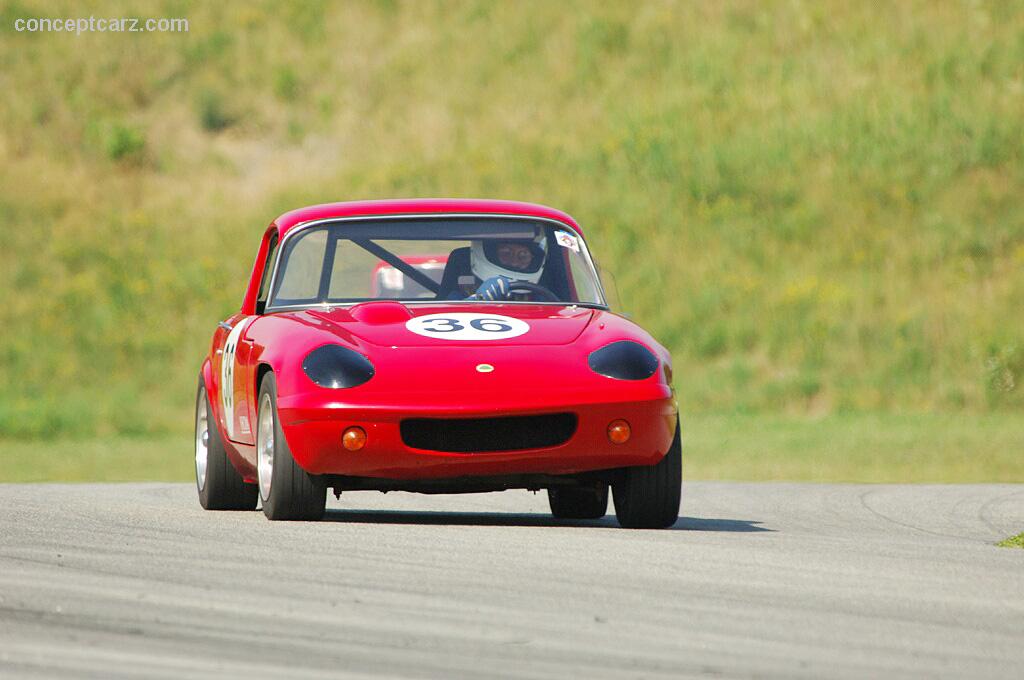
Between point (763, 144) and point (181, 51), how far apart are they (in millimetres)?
11510

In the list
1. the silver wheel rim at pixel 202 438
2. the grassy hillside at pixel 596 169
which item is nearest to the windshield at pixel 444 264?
the silver wheel rim at pixel 202 438

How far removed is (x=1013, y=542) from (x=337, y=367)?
309cm

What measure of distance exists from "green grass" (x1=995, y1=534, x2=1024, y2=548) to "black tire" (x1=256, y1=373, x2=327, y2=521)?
3.00m

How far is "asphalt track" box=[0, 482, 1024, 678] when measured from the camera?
16.3 feet

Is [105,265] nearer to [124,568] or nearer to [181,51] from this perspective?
[181,51]

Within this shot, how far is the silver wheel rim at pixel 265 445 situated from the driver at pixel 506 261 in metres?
1.39

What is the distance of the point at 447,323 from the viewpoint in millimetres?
8805

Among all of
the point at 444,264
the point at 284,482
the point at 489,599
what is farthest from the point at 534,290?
the point at 489,599

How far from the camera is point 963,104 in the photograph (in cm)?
3169

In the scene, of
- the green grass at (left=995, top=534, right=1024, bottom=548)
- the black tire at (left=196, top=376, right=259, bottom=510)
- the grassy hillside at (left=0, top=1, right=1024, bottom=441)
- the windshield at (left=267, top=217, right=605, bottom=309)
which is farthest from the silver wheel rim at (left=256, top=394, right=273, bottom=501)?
the grassy hillside at (left=0, top=1, right=1024, bottom=441)

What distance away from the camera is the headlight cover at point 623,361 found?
Result: 852cm

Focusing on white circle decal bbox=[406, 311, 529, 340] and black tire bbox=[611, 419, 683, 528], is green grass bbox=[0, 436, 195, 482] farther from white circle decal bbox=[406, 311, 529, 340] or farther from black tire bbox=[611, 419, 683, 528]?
black tire bbox=[611, 419, 683, 528]

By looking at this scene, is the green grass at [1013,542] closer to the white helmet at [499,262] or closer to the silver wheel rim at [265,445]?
the white helmet at [499,262]

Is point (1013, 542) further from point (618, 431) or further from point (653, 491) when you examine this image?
point (618, 431)
